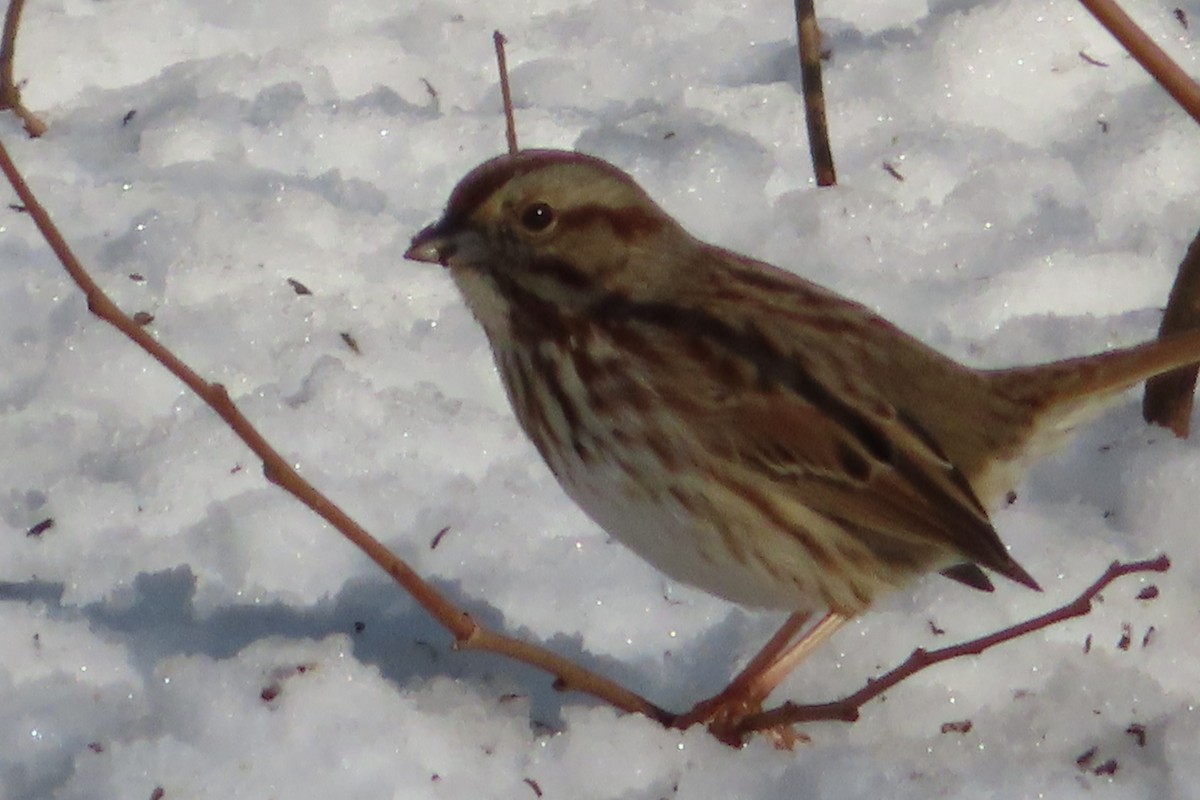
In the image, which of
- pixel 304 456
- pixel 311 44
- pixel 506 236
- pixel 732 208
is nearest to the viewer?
pixel 506 236

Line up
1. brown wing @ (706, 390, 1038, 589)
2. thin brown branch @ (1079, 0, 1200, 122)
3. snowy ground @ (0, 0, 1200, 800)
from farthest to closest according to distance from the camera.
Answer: brown wing @ (706, 390, 1038, 589)
snowy ground @ (0, 0, 1200, 800)
thin brown branch @ (1079, 0, 1200, 122)

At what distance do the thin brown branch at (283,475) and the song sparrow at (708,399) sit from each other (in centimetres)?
41

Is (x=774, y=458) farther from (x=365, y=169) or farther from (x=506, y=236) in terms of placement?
(x=365, y=169)

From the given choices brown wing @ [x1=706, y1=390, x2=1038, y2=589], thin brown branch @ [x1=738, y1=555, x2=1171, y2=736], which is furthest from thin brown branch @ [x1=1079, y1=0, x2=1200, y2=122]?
brown wing @ [x1=706, y1=390, x2=1038, y2=589]

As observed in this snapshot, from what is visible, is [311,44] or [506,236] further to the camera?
[311,44]

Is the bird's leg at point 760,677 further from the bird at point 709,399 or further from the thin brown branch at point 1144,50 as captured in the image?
the thin brown branch at point 1144,50

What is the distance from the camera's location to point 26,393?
14.0ft

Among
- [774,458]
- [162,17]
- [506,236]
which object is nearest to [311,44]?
[162,17]

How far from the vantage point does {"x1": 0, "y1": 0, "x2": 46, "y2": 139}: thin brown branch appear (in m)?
4.96

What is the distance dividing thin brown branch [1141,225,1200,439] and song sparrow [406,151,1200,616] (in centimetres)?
35

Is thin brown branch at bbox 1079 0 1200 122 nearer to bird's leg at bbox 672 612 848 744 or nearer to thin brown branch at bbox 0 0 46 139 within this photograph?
bird's leg at bbox 672 612 848 744

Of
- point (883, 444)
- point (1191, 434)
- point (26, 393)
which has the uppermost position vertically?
point (883, 444)

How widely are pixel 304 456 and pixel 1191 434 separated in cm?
205

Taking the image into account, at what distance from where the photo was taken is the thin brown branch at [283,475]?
2.63 meters
